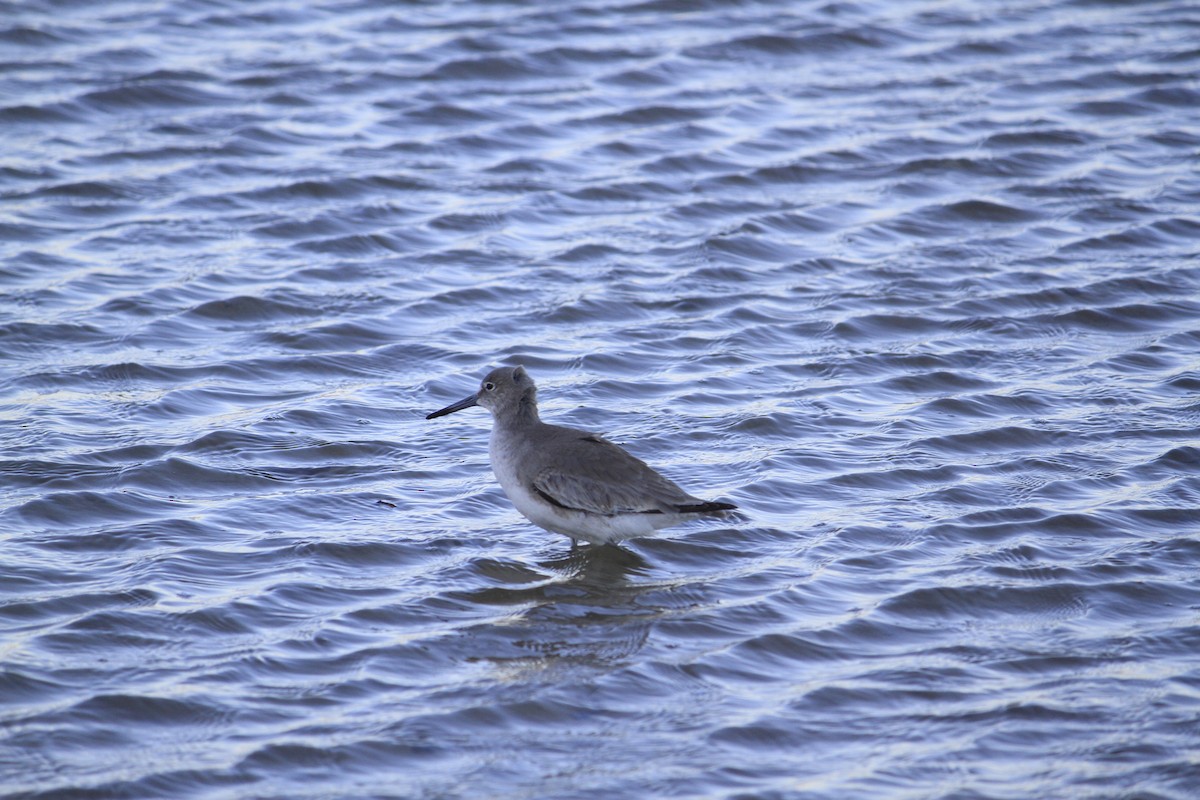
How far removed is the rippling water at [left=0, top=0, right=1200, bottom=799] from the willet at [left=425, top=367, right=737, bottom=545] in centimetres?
24

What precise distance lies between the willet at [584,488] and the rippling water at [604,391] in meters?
0.24

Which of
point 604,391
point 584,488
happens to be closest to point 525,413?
point 584,488

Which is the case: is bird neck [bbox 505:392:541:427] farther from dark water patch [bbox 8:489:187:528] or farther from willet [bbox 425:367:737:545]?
dark water patch [bbox 8:489:187:528]

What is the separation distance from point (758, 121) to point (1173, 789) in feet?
30.3

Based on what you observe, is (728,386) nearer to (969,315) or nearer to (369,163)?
(969,315)

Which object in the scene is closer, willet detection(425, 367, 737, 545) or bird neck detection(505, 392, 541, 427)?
willet detection(425, 367, 737, 545)

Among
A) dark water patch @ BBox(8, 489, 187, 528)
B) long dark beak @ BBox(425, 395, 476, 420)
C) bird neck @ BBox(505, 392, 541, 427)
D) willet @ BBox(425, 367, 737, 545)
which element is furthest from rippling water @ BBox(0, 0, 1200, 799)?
bird neck @ BBox(505, 392, 541, 427)

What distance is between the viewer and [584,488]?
7.58m

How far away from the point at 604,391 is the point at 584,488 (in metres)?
1.83

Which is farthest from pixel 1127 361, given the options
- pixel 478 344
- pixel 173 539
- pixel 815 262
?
pixel 173 539

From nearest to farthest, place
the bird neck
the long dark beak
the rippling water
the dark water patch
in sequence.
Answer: the rippling water < the dark water patch < the bird neck < the long dark beak

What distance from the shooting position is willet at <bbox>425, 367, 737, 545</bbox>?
24.6 feet

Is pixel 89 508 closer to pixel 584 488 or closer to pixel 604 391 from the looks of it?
pixel 584 488

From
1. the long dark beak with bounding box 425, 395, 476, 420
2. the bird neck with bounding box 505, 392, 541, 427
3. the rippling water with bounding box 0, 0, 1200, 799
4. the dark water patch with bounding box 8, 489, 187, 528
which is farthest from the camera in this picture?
the long dark beak with bounding box 425, 395, 476, 420
